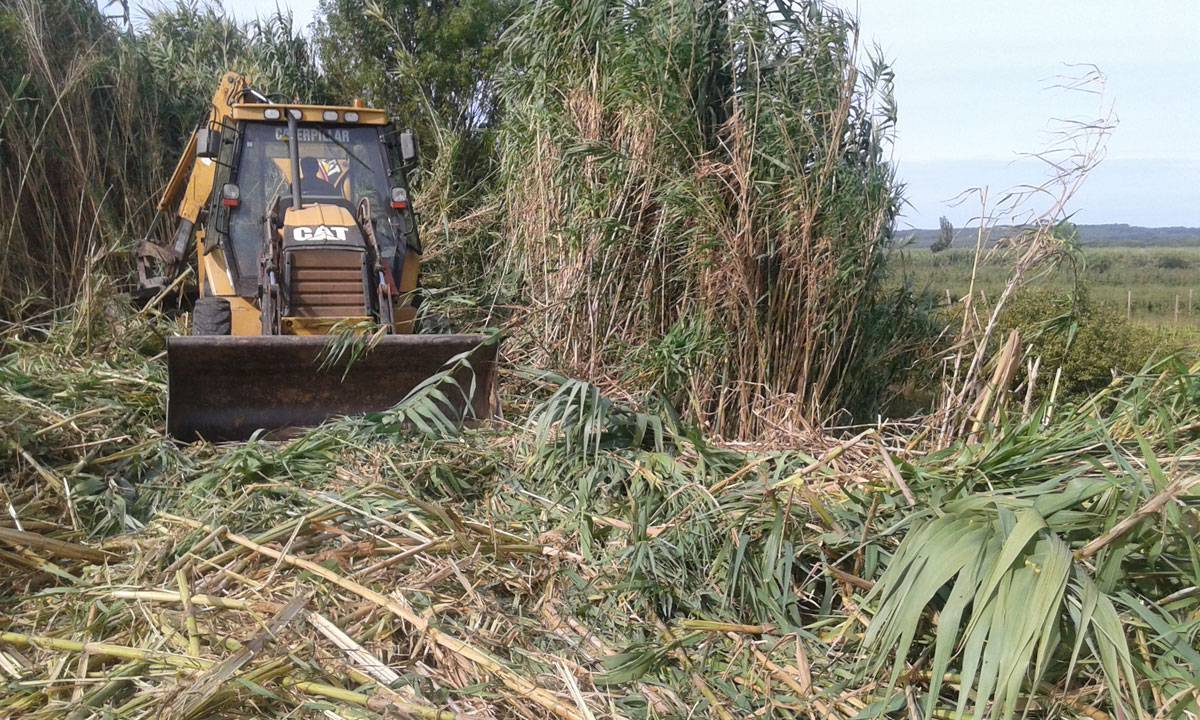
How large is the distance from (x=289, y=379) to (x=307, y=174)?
68.1 inches

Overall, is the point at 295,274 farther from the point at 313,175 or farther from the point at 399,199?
the point at 399,199

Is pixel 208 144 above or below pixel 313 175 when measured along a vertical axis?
above

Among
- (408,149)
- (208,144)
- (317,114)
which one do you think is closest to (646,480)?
(408,149)

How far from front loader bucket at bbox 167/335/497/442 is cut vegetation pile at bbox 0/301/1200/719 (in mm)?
734

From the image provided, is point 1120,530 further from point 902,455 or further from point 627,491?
point 627,491

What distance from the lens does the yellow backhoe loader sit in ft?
16.6

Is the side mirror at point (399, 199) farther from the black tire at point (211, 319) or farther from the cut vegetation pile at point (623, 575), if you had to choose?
the cut vegetation pile at point (623, 575)

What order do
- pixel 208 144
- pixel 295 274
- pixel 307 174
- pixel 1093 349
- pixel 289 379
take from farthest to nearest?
pixel 1093 349 → pixel 307 174 → pixel 208 144 → pixel 295 274 → pixel 289 379

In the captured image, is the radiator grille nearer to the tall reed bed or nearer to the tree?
the tall reed bed

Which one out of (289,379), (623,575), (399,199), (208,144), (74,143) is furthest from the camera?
(74,143)

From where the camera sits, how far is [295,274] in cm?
566

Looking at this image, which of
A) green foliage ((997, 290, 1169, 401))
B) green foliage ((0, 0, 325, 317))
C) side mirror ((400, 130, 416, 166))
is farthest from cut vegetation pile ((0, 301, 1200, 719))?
green foliage ((0, 0, 325, 317))

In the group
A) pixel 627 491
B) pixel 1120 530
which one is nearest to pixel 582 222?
pixel 627 491

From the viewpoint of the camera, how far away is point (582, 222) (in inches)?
245
